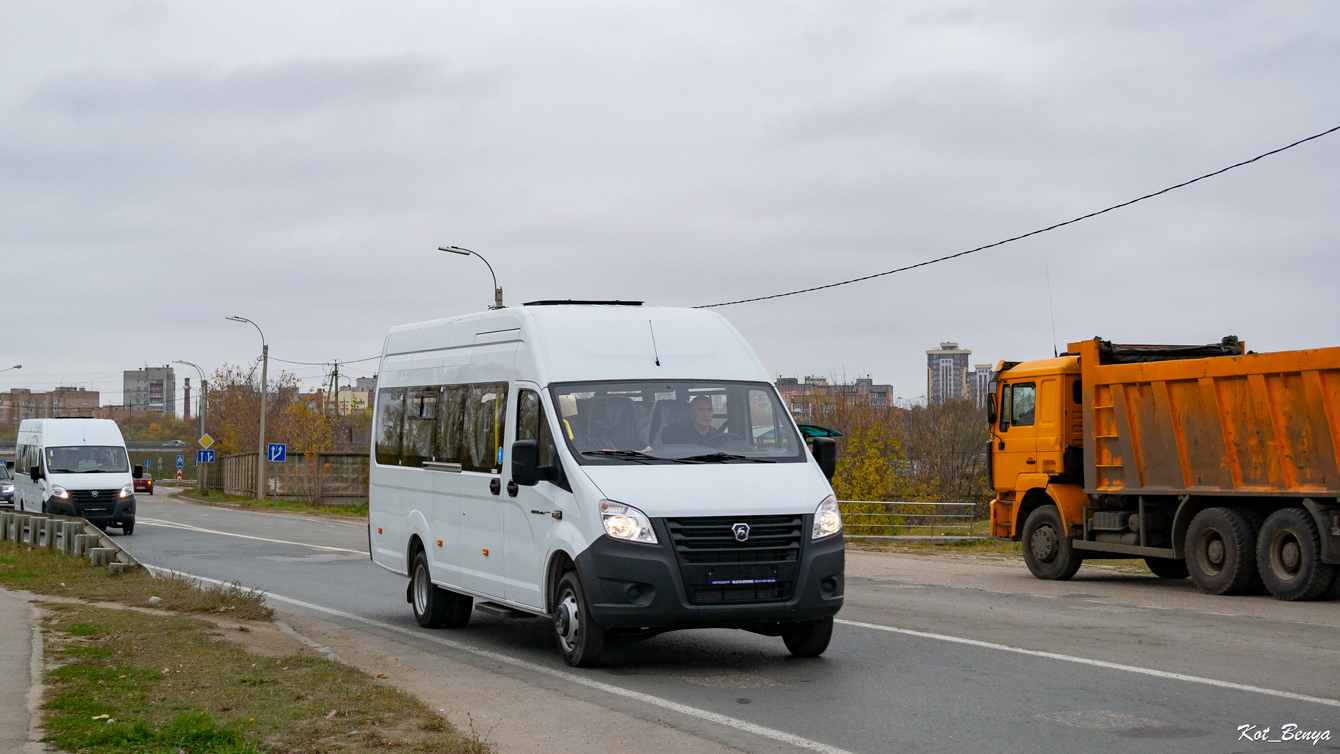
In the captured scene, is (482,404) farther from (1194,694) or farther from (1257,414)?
(1257,414)

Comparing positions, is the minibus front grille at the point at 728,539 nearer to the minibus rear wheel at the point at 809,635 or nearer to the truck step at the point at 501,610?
the minibus rear wheel at the point at 809,635

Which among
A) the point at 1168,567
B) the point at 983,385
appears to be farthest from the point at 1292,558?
the point at 983,385

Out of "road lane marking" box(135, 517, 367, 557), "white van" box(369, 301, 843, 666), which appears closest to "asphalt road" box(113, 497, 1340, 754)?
"white van" box(369, 301, 843, 666)

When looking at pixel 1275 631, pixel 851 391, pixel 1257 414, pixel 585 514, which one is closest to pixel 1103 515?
pixel 1257 414

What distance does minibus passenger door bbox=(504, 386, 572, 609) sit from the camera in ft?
31.1

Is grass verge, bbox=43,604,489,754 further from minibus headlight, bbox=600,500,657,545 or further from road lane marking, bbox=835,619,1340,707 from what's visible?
road lane marking, bbox=835,619,1340,707

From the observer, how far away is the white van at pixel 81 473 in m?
27.4

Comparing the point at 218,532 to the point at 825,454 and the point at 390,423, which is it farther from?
the point at 825,454

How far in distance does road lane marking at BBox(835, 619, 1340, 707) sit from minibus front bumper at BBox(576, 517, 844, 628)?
2.30 m

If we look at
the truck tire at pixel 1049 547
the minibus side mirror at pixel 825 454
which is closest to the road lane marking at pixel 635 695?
the minibus side mirror at pixel 825 454

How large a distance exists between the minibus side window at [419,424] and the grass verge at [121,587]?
2168 millimetres

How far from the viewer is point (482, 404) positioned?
1099cm

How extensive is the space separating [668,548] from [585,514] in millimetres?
649

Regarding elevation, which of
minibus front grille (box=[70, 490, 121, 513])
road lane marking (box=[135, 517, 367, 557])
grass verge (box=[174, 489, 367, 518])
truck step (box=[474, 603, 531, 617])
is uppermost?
minibus front grille (box=[70, 490, 121, 513])
